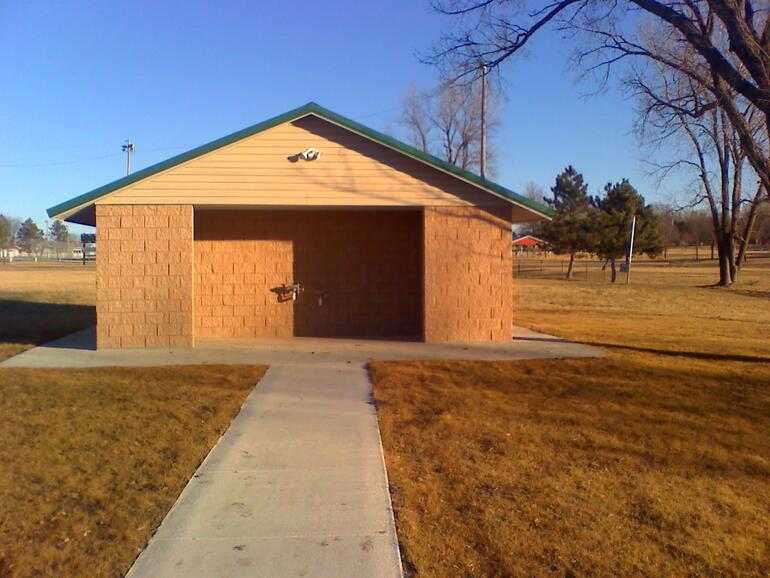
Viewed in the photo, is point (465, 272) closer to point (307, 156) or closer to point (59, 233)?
point (307, 156)

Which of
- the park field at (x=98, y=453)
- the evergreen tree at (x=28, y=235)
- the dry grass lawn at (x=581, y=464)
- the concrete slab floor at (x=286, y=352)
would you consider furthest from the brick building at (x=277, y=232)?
the evergreen tree at (x=28, y=235)

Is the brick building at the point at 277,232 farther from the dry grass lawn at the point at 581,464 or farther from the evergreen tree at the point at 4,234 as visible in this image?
the evergreen tree at the point at 4,234

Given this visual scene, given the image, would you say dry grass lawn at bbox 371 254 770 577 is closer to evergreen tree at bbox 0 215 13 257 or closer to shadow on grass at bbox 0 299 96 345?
shadow on grass at bbox 0 299 96 345

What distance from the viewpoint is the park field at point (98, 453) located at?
4930 mm

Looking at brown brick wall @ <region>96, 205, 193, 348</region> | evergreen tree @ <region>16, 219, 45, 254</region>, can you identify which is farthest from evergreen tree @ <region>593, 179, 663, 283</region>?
evergreen tree @ <region>16, 219, 45, 254</region>

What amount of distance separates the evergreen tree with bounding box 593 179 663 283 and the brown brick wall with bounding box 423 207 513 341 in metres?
35.5

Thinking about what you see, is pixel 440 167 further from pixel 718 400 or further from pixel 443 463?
pixel 443 463

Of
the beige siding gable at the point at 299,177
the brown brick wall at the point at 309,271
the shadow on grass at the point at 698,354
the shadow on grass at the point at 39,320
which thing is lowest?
the shadow on grass at the point at 39,320

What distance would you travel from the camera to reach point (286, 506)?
567 centimetres

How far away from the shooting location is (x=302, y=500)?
580cm

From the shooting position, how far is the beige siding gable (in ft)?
44.7

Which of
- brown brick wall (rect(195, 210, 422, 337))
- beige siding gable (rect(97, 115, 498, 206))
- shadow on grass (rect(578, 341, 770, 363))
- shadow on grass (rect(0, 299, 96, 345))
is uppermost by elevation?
beige siding gable (rect(97, 115, 498, 206))

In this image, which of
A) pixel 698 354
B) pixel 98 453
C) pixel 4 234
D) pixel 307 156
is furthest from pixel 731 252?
pixel 4 234

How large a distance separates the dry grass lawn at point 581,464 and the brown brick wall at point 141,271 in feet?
14.3
